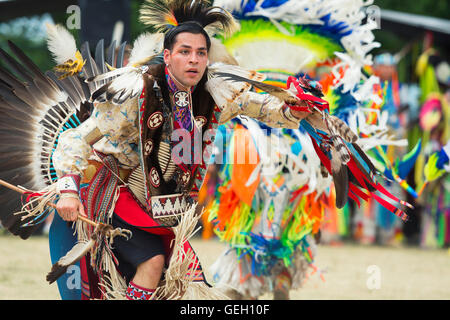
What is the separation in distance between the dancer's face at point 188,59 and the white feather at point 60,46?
534 mm

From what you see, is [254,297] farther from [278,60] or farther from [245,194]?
[278,60]

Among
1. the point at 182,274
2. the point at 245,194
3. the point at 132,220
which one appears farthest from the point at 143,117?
the point at 245,194

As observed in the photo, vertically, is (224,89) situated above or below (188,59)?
below

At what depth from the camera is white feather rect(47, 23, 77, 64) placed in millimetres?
3046

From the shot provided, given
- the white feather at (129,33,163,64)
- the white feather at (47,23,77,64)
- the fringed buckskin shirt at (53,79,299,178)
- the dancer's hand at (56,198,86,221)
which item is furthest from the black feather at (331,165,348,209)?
the white feather at (47,23,77,64)

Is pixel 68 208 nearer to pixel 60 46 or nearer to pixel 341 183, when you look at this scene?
pixel 60 46

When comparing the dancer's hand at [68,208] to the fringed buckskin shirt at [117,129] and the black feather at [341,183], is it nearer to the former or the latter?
the fringed buckskin shirt at [117,129]

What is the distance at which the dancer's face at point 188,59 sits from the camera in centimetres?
275

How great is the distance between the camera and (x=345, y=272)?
6113mm

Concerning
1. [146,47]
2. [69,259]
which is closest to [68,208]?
[69,259]

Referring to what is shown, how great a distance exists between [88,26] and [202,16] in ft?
13.9

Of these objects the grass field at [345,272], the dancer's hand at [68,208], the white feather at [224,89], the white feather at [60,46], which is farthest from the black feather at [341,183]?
the grass field at [345,272]

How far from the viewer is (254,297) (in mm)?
4215

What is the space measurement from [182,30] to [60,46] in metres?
0.61
